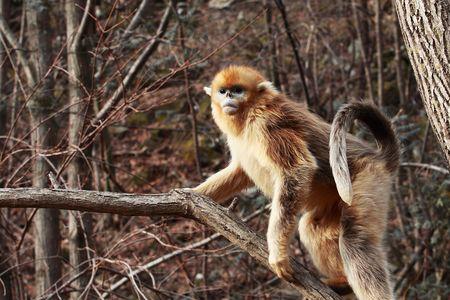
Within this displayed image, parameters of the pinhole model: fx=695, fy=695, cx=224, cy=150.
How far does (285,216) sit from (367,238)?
55cm

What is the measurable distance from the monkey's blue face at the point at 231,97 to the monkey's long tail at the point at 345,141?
2.59ft

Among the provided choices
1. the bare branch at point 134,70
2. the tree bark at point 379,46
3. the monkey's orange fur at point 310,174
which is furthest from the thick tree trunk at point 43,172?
the tree bark at point 379,46

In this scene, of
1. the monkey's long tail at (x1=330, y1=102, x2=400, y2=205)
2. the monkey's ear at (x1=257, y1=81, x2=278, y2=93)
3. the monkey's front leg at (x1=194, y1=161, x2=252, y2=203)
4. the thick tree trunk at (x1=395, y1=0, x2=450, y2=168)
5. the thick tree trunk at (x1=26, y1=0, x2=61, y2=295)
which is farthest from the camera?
the thick tree trunk at (x1=26, y1=0, x2=61, y2=295)

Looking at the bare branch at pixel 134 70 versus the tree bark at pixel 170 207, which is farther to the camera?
the bare branch at pixel 134 70

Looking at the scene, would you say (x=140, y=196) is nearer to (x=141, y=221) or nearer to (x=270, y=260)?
(x=270, y=260)

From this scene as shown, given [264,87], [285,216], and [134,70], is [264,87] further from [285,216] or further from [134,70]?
[134,70]

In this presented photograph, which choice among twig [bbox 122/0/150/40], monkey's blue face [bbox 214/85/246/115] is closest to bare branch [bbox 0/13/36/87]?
twig [bbox 122/0/150/40]

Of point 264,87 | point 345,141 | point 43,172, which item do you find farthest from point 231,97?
point 43,172

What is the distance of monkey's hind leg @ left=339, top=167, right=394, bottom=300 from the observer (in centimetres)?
421

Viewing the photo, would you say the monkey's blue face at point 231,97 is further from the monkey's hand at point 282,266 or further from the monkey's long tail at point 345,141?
the monkey's hand at point 282,266

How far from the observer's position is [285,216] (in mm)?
4285

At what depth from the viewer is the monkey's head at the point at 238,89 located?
4.82m

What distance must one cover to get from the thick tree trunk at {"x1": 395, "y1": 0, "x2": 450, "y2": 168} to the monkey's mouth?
1509 mm

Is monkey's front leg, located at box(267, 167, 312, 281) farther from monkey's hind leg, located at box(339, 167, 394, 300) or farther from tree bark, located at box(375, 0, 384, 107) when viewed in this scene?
tree bark, located at box(375, 0, 384, 107)
